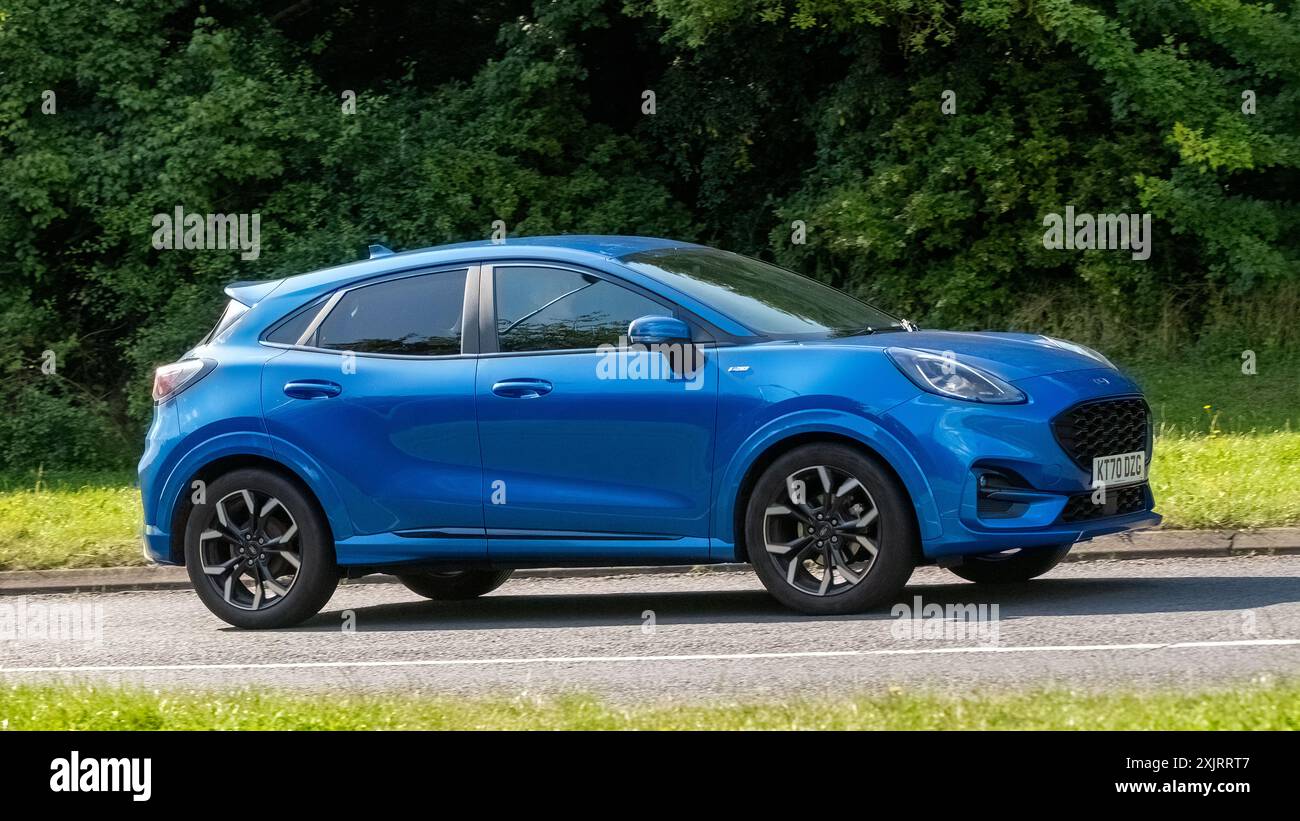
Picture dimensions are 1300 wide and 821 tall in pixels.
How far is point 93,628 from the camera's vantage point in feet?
33.9

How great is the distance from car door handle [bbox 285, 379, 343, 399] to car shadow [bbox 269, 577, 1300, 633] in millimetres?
1207

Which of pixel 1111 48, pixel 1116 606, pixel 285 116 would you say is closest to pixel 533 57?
pixel 285 116

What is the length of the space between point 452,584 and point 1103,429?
153 inches

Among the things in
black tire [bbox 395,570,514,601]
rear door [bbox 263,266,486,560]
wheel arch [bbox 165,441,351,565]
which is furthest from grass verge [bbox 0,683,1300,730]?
black tire [bbox 395,570,514,601]

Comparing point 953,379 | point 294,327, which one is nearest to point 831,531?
point 953,379

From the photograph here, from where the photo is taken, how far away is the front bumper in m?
8.15

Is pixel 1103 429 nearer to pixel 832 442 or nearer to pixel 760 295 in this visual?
pixel 832 442

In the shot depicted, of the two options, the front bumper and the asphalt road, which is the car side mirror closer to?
the front bumper

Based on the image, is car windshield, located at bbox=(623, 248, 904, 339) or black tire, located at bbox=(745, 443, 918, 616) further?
car windshield, located at bbox=(623, 248, 904, 339)

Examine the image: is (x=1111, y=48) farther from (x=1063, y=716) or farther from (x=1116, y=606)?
(x=1063, y=716)

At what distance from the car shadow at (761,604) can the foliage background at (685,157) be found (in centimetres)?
1142

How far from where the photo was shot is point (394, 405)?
9133 mm

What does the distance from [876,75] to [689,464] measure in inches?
565

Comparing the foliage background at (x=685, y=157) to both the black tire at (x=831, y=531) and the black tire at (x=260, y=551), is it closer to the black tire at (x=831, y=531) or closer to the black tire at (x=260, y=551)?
the black tire at (x=260, y=551)
